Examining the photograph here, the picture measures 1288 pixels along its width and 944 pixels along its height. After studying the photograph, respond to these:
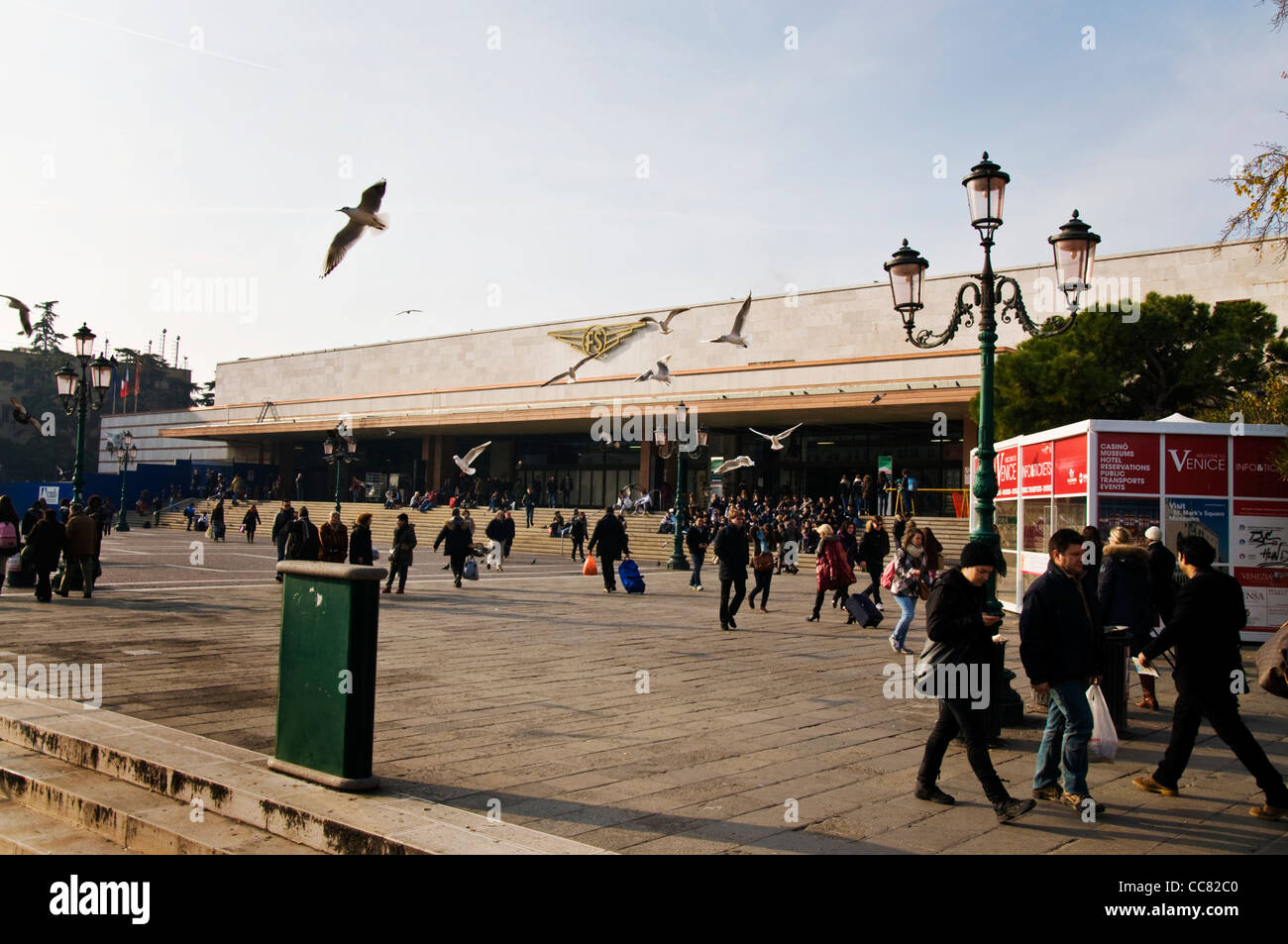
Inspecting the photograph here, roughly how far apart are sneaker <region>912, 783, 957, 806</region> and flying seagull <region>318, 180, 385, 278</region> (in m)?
6.85

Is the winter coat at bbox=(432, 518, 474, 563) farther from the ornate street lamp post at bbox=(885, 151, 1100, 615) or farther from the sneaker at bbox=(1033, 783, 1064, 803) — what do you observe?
the sneaker at bbox=(1033, 783, 1064, 803)

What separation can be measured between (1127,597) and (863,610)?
5329 millimetres

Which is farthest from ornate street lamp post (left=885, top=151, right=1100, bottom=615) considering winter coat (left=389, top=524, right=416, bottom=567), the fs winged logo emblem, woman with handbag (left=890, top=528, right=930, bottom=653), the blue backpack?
the fs winged logo emblem

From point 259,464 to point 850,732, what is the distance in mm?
60082

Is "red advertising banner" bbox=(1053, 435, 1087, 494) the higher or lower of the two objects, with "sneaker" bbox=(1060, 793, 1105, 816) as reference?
higher

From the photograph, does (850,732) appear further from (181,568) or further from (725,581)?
(181,568)

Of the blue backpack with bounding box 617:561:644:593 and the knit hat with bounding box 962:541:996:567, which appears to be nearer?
the knit hat with bounding box 962:541:996:567

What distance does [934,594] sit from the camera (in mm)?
5098

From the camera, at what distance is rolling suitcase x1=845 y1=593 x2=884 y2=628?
497 inches

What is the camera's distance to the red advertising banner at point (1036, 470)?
12641mm

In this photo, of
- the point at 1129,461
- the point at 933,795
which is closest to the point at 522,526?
the point at 1129,461

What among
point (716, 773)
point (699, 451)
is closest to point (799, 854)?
point (716, 773)

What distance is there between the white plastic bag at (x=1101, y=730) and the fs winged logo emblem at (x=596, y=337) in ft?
124
